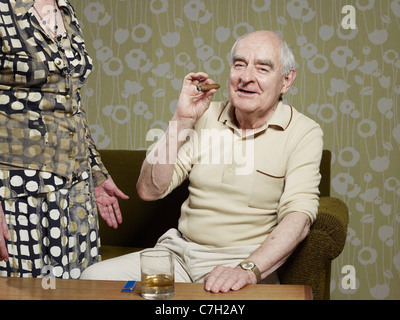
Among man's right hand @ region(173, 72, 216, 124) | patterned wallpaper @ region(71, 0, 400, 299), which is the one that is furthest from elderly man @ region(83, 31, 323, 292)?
patterned wallpaper @ region(71, 0, 400, 299)

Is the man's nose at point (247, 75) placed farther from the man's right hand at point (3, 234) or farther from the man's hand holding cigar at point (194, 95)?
the man's right hand at point (3, 234)

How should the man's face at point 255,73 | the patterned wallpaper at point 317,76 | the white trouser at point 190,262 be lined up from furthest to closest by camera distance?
1. the patterned wallpaper at point 317,76
2. the man's face at point 255,73
3. the white trouser at point 190,262

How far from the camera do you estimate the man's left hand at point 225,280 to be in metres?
1.26

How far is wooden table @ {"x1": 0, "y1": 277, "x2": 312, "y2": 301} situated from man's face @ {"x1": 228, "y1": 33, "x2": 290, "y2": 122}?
71 cm

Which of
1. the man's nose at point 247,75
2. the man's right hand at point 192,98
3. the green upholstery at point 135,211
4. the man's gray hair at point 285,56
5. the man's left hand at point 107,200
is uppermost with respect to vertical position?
the man's gray hair at point 285,56

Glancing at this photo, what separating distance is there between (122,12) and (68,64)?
4.91 ft

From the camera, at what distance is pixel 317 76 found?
112 inches

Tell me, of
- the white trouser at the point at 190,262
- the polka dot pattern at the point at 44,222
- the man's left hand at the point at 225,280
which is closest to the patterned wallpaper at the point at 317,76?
the white trouser at the point at 190,262

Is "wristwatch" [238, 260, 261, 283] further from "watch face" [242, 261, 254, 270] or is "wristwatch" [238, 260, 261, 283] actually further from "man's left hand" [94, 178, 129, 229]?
"man's left hand" [94, 178, 129, 229]

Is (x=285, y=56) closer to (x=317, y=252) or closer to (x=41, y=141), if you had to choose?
(x=317, y=252)

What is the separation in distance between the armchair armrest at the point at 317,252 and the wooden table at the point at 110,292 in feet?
1.60

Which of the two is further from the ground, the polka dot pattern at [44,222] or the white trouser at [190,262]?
the polka dot pattern at [44,222]
